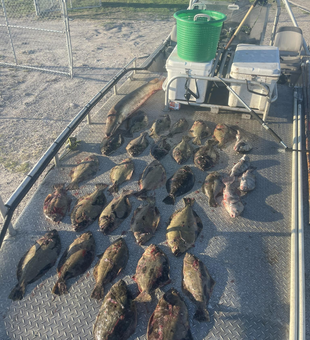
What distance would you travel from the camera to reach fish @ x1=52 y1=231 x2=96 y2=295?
3.38 m

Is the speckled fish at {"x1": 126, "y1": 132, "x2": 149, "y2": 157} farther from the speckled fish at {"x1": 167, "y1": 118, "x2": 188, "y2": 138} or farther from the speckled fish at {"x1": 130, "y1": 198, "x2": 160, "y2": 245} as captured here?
the speckled fish at {"x1": 130, "y1": 198, "x2": 160, "y2": 245}

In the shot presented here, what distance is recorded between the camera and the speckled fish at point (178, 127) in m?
5.67

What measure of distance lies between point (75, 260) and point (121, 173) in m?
1.66

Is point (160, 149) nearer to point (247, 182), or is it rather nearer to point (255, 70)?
point (247, 182)

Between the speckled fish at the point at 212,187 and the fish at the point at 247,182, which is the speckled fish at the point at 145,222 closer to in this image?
the speckled fish at the point at 212,187

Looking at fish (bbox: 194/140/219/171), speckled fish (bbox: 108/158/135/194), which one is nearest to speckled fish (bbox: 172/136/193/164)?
fish (bbox: 194/140/219/171)

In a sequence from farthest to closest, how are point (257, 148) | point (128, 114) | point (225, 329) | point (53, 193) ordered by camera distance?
point (128, 114) → point (257, 148) → point (53, 193) → point (225, 329)

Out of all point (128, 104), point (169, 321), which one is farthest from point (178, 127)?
point (169, 321)

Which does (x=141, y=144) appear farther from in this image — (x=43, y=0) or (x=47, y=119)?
(x=43, y=0)

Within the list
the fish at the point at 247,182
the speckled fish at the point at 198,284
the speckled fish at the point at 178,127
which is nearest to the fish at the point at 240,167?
the fish at the point at 247,182

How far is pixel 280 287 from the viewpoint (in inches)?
133

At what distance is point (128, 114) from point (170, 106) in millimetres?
933

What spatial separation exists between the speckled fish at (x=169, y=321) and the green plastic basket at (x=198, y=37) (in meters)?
4.31

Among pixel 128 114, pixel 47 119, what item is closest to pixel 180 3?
pixel 47 119
